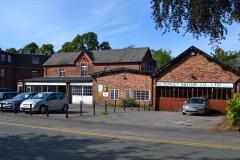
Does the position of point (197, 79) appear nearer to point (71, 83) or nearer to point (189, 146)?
point (71, 83)

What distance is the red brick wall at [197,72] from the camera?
1565 inches

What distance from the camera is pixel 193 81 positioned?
41062 millimetres

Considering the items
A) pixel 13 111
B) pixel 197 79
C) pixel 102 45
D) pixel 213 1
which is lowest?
pixel 13 111

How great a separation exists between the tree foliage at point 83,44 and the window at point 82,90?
172ft

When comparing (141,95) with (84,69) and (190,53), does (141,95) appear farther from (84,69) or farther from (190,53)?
(84,69)

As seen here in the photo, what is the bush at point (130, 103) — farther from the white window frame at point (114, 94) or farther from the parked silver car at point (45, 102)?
the parked silver car at point (45, 102)

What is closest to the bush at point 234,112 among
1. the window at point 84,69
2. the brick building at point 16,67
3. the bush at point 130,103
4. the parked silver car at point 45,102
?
the parked silver car at point 45,102

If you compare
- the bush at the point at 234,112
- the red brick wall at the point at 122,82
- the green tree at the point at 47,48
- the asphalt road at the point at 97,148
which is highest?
the green tree at the point at 47,48

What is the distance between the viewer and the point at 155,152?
12.1m

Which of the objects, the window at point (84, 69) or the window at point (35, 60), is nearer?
the window at point (84, 69)

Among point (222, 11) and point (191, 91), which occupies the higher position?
point (222, 11)

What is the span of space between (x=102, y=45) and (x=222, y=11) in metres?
99.6

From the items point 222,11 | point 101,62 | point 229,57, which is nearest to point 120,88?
point 101,62

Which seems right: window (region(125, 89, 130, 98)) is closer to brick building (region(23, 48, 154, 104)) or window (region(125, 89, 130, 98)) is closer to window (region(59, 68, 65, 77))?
brick building (region(23, 48, 154, 104))
